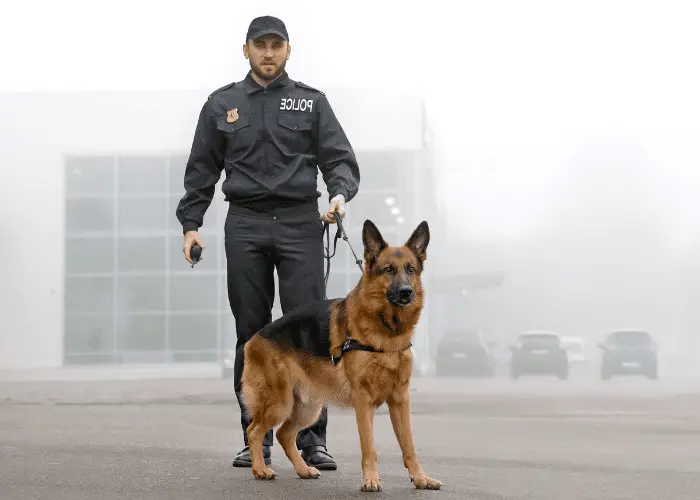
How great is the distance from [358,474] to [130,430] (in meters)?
4.64

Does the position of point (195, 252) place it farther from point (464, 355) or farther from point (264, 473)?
point (464, 355)

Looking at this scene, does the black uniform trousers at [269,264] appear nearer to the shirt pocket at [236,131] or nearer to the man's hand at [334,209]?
the man's hand at [334,209]

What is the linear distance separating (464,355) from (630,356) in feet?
14.8

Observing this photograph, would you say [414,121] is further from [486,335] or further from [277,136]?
[277,136]

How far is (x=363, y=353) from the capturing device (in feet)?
18.0

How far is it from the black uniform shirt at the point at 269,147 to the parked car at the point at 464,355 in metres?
23.6

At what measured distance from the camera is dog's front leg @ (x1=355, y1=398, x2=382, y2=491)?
5.44 meters

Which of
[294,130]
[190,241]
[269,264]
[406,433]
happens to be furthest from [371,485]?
[294,130]

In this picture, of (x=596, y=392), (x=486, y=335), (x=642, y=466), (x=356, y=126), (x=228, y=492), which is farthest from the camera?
(x=356, y=126)

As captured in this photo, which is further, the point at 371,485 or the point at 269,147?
the point at 269,147

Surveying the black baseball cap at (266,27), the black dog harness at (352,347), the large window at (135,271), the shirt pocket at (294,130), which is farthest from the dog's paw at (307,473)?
the large window at (135,271)

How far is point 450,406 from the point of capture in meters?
15.9

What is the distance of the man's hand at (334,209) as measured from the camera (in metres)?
6.23

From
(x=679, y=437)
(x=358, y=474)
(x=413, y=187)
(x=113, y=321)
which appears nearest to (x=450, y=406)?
(x=679, y=437)
